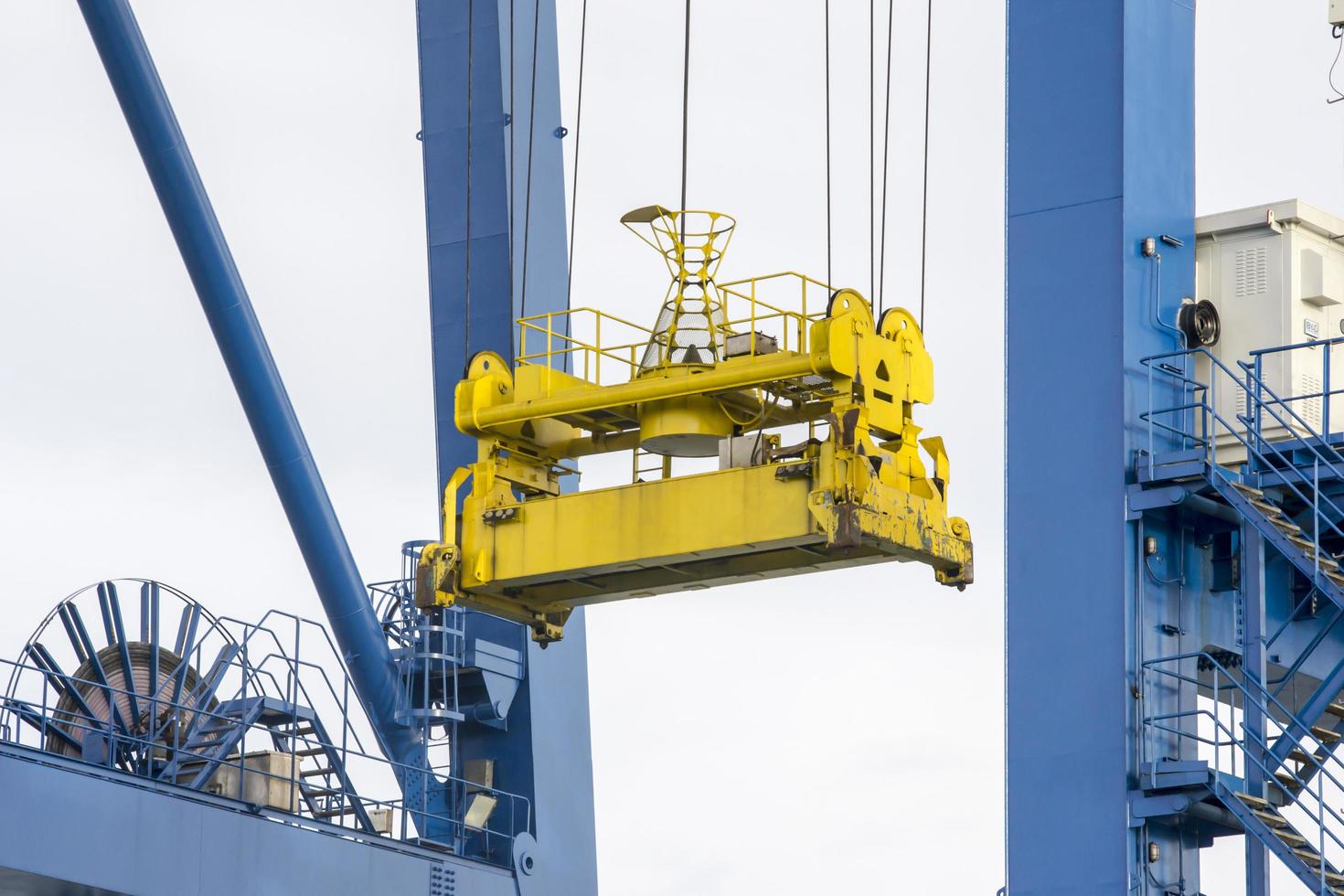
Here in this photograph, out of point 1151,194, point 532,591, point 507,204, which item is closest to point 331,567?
point 507,204

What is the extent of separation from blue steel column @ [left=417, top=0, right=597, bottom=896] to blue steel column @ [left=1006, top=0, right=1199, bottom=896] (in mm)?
7722

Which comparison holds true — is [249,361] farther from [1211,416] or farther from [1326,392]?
[1326,392]

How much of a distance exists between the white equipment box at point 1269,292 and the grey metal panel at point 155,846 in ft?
30.2

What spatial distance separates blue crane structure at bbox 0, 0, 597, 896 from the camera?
21.5m

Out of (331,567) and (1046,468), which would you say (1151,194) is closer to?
(1046,468)

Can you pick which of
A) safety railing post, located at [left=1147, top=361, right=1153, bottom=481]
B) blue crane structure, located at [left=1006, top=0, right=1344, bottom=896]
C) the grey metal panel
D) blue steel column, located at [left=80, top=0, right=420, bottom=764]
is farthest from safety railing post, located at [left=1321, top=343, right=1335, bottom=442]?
blue steel column, located at [left=80, top=0, right=420, bottom=764]

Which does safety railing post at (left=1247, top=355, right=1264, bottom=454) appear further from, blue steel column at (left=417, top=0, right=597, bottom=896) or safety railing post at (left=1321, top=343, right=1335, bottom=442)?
blue steel column at (left=417, top=0, right=597, bottom=896)

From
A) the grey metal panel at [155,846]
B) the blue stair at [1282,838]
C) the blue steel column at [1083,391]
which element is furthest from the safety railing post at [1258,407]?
the grey metal panel at [155,846]

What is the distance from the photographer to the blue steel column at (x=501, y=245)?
2522 centimetres

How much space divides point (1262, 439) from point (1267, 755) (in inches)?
101

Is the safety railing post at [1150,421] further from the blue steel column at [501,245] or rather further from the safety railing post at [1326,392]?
the blue steel column at [501,245]

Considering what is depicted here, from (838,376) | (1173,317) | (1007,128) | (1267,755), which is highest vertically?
(1007,128)

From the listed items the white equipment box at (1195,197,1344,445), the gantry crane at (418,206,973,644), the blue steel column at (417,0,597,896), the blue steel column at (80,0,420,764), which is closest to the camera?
the gantry crane at (418,206,973,644)

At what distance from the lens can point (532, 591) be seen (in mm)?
16578
